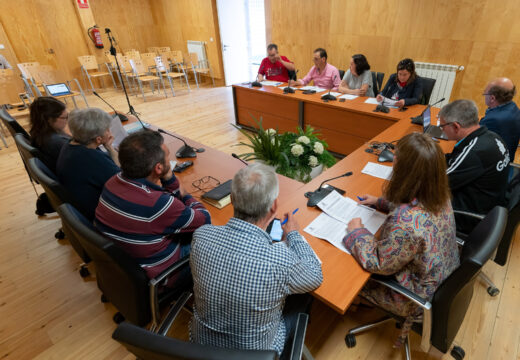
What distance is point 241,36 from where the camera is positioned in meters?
7.03

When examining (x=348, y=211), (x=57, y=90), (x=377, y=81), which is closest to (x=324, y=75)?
(x=377, y=81)

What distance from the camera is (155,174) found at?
1346 millimetres

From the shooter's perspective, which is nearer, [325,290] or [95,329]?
[325,290]

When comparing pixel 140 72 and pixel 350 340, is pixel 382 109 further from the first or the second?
pixel 140 72

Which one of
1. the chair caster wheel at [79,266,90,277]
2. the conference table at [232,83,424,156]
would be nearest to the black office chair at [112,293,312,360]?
the chair caster wheel at [79,266,90,277]

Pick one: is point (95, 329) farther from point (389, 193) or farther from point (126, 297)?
point (389, 193)

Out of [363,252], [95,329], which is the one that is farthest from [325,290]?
[95,329]

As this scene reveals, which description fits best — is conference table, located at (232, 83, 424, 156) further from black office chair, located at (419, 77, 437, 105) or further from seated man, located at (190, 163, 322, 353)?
seated man, located at (190, 163, 322, 353)

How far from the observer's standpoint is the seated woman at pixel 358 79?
361cm

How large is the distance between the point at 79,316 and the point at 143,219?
1156 millimetres

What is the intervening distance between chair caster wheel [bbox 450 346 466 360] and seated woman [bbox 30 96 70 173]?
9.09 ft

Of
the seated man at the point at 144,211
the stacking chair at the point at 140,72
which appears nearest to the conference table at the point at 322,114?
the seated man at the point at 144,211

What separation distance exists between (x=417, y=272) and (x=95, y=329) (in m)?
1.86

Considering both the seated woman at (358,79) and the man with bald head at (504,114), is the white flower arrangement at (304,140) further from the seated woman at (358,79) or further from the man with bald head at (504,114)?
the seated woman at (358,79)
